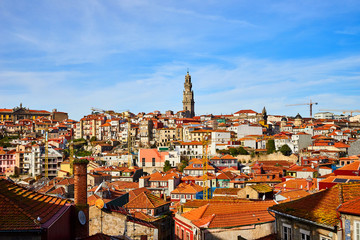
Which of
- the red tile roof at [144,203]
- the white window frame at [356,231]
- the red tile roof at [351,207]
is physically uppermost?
the red tile roof at [351,207]

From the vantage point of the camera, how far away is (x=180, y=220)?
2141 centimetres

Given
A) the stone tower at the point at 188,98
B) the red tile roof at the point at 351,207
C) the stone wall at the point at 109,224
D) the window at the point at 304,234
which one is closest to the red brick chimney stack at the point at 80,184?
the stone wall at the point at 109,224

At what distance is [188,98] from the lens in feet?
535

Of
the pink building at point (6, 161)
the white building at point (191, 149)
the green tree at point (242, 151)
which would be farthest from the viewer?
the white building at point (191, 149)

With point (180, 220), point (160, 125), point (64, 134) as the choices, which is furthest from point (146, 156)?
point (180, 220)

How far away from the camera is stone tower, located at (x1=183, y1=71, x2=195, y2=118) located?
163 meters

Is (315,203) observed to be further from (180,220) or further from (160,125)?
(160,125)

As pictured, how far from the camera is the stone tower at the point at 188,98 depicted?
163m

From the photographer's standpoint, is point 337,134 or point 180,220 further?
point 337,134

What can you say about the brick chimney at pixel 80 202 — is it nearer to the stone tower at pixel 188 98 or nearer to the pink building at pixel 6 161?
the pink building at pixel 6 161

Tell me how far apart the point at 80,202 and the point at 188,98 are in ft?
493

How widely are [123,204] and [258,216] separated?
44.3ft

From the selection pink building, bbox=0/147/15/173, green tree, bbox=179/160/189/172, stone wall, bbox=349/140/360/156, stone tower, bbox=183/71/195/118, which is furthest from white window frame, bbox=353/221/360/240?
stone tower, bbox=183/71/195/118

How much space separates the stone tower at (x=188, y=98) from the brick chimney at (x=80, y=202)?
487 feet
